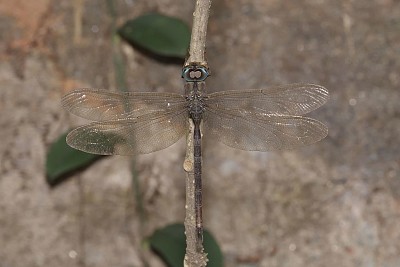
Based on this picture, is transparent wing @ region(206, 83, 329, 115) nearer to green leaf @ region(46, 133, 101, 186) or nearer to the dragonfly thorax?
the dragonfly thorax

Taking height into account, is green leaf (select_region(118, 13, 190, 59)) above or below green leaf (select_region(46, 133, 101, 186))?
above

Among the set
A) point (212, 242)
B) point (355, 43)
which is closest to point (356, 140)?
point (355, 43)

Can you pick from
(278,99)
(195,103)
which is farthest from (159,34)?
(278,99)

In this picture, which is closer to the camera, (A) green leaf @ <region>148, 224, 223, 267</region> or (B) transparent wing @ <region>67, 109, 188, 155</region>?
(B) transparent wing @ <region>67, 109, 188, 155</region>

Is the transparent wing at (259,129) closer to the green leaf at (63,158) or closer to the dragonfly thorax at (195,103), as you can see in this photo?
the dragonfly thorax at (195,103)

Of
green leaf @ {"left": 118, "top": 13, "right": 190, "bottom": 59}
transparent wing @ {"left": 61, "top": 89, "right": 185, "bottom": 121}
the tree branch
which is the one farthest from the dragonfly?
green leaf @ {"left": 118, "top": 13, "right": 190, "bottom": 59}

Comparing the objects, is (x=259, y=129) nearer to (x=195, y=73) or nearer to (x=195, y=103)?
(x=195, y=103)
